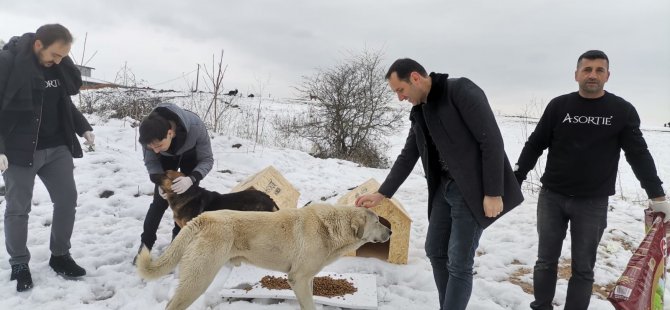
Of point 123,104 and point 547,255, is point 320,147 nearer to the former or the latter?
point 123,104

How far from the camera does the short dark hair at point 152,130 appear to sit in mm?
3964

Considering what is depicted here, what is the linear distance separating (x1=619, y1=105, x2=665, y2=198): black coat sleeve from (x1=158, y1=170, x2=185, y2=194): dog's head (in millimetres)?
4344

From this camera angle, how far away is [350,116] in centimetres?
1602

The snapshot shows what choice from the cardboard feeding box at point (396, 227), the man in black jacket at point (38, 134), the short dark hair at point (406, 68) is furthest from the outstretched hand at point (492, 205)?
the man in black jacket at point (38, 134)

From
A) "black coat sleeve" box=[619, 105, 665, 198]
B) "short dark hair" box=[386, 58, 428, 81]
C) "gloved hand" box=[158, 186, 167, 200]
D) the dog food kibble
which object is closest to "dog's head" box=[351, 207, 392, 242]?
the dog food kibble

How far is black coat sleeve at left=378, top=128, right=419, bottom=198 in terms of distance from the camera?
3709 millimetres

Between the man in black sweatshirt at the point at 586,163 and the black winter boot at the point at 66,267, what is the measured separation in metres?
4.74

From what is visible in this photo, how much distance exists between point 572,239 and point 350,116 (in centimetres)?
1284

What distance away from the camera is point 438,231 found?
3.39 metres

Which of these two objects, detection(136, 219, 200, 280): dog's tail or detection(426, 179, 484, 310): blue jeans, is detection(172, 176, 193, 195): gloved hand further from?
detection(426, 179, 484, 310): blue jeans

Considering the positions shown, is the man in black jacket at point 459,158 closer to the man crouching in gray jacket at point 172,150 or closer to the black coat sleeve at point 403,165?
the black coat sleeve at point 403,165

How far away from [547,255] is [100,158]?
8.14 m

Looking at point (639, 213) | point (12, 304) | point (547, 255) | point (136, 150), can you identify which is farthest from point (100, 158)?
point (639, 213)

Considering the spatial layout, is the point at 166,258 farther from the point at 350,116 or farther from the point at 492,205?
the point at 350,116
